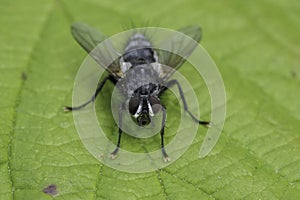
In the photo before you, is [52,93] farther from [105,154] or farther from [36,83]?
[105,154]

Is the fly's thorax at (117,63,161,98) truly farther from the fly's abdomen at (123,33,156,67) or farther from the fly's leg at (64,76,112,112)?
the fly's leg at (64,76,112,112)

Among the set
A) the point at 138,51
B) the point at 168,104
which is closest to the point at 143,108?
the point at 168,104

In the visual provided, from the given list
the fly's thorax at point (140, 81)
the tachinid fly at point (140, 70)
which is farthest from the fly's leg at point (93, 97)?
the fly's thorax at point (140, 81)

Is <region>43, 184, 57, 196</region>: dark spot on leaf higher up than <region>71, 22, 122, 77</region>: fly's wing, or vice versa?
<region>71, 22, 122, 77</region>: fly's wing

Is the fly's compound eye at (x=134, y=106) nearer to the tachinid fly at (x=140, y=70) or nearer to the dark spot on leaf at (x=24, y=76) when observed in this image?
the tachinid fly at (x=140, y=70)

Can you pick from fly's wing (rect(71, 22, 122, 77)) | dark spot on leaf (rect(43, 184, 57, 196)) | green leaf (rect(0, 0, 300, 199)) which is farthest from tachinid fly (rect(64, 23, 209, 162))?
dark spot on leaf (rect(43, 184, 57, 196))

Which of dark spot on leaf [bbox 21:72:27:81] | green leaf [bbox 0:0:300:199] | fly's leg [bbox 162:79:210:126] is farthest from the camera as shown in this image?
dark spot on leaf [bbox 21:72:27:81]

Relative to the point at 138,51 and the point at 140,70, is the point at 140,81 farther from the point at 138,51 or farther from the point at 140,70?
the point at 138,51
